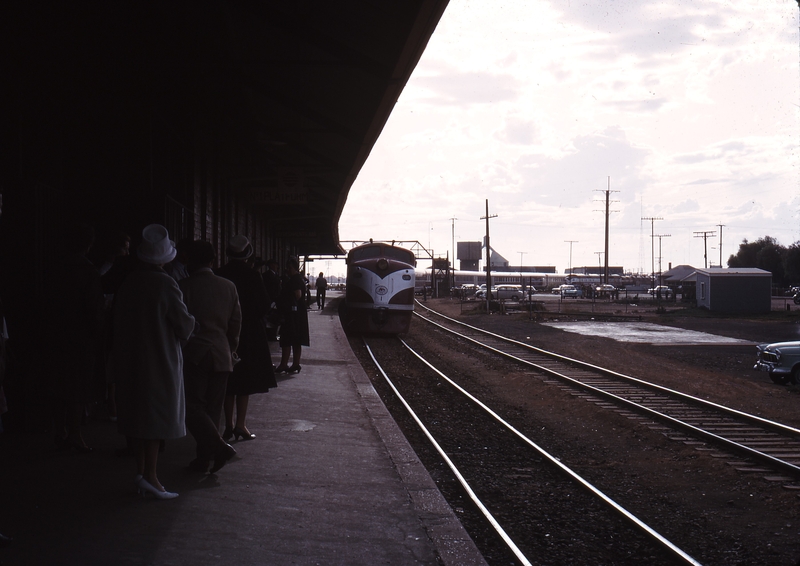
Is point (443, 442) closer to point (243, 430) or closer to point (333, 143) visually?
point (243, 430)

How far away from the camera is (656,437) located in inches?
383

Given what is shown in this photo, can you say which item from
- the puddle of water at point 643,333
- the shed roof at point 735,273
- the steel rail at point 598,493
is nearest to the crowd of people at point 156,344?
the steel rail at point 598,493

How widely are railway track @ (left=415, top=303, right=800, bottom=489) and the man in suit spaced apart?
5274 mm

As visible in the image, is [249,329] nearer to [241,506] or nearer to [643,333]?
[241,506]

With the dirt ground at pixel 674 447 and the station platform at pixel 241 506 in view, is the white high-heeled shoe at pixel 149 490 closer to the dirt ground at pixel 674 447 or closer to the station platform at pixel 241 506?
the station platform at pixel 241 506

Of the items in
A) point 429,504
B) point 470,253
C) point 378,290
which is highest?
point 470,253

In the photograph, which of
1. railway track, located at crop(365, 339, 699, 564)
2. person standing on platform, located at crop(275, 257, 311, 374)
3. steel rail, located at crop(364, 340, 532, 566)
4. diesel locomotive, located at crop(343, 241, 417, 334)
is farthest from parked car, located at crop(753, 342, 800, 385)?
diesel locomotive, located at crop(343, 241, 417, 334)

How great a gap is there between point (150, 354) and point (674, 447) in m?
6.49

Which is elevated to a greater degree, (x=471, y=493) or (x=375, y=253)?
(x=375, y=253)

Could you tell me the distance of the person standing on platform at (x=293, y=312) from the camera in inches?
460

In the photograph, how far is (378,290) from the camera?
23.4m

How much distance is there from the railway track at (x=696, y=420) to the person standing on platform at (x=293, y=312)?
475 centimetres

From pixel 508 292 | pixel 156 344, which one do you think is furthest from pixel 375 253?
pixel 508 292

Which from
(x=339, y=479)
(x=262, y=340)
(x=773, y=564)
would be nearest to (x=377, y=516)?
(x=339, y=479)
